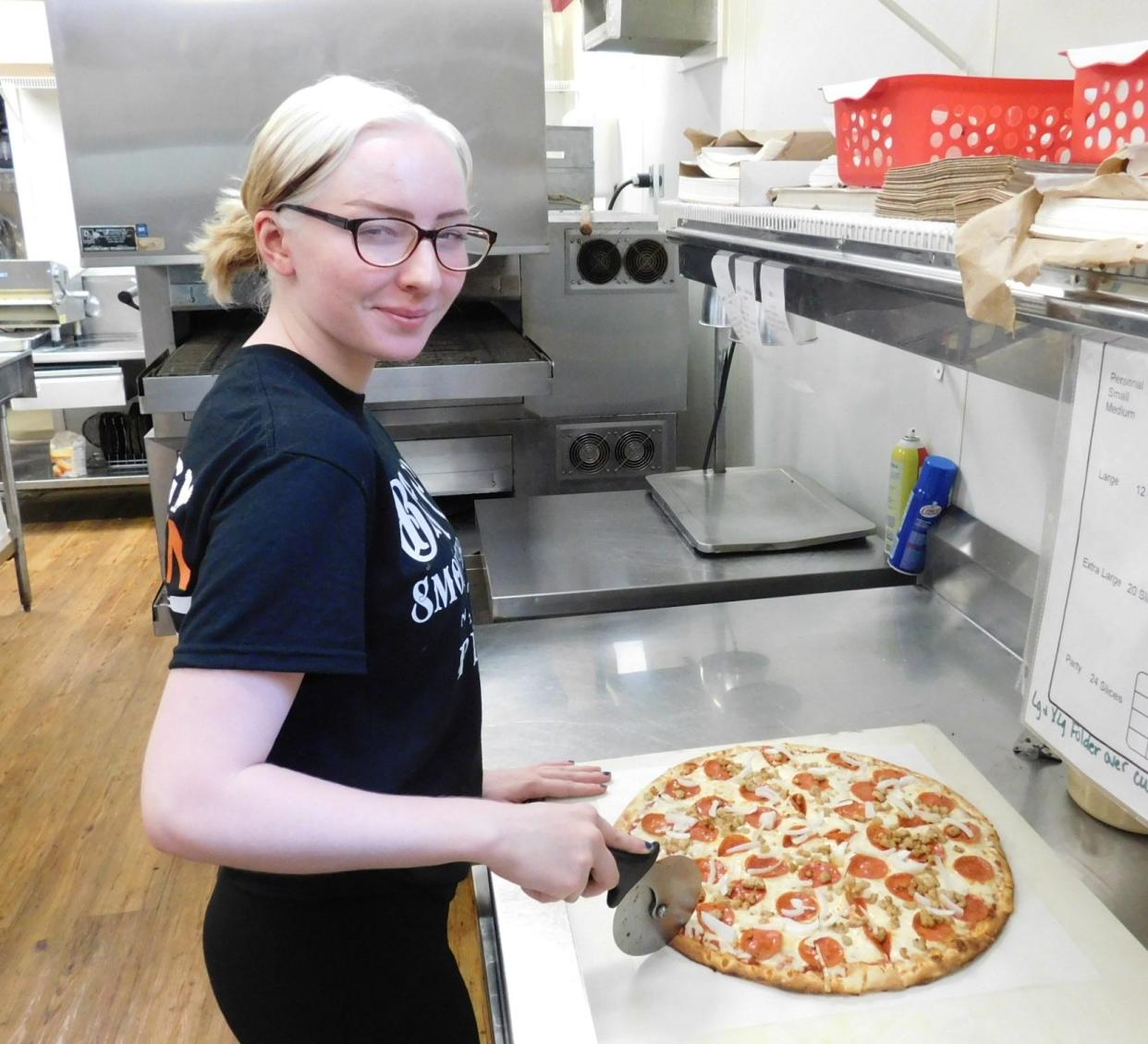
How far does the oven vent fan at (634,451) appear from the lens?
2443mm

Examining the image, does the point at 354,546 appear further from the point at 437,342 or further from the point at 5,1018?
the point at 5,1018

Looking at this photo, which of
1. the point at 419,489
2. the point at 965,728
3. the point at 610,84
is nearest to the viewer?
the point at 419,489

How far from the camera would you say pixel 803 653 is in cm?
149

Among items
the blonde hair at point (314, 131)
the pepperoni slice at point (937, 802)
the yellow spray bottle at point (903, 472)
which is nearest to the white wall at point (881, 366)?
the yellow spray bottle at point (903, 472)

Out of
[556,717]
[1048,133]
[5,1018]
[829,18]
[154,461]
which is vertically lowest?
[5,1018]

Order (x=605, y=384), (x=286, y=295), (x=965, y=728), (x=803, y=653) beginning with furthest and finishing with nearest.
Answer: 1. (x=605, y=384)
2. (x=803, y=653)
3. (x=965, y=728)
4. (x=286, y=295)

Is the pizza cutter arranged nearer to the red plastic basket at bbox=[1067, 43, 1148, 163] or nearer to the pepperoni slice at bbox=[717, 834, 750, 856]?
the pepperoni slice at bbox=[717, 834, 750, 856]

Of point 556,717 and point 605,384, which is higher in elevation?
point 605,384

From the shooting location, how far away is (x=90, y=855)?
2.31 m

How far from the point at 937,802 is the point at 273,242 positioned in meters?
0.90

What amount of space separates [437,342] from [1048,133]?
4.54 feet

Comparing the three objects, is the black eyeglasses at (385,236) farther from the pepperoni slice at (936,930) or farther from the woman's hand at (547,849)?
the pepperoni slice at (936,930)

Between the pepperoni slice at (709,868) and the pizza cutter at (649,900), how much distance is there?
94 millimetres

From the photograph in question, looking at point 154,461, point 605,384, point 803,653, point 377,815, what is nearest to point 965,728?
point 803,653
